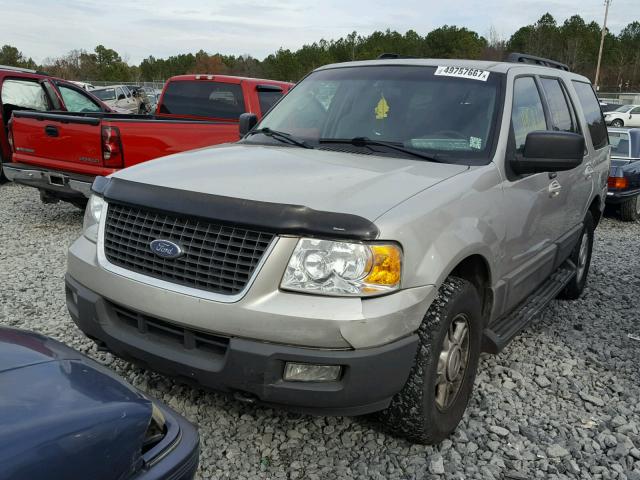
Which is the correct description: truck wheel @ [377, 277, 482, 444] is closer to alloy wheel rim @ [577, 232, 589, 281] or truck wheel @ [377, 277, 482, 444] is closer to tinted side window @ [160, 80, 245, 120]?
alloy wheel rim @ [577, 232, 589, 281]

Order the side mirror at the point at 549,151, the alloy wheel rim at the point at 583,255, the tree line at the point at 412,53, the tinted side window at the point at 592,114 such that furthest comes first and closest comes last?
the tree line at the point at 412,53 < the alloy wheel rim at the point at 583,255 < the tinted side window at the point at 592,114 < the side mirror at the point at 549,151

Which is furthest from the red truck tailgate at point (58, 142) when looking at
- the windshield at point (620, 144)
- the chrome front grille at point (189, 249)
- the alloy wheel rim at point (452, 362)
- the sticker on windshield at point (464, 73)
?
the windshield at point (620, 144)

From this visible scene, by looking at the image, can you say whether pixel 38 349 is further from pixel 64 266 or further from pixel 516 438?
pixel 64 266

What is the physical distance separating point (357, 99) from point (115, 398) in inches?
105

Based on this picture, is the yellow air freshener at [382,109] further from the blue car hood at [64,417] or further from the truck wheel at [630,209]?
the truck wheel at [630,209]

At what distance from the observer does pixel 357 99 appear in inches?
151

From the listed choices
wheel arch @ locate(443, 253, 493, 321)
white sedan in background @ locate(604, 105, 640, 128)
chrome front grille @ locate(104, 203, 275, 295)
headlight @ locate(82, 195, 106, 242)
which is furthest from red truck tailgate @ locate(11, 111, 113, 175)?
white sedan in background @ locate(604, 105, 640, 128)

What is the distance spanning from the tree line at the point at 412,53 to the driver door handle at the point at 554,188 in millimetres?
71215

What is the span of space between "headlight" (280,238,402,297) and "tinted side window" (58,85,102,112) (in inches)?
353

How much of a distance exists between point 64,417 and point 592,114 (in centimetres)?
509

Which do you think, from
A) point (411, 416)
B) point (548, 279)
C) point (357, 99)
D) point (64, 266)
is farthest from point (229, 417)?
point (64, 266)

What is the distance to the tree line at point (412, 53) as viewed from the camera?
240 ft

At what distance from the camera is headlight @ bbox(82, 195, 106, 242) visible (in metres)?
2.99

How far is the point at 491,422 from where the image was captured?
3225 mm
